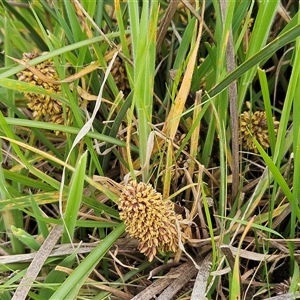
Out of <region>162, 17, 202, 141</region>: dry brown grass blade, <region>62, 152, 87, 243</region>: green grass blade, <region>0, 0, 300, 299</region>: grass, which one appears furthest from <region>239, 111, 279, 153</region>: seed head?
<region>62, 152, 87, 243</region>: green grass blade

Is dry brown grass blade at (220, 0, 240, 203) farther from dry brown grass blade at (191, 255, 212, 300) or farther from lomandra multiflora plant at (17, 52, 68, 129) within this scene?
lomandra multiflora plant at (17, 52, 68, 129)

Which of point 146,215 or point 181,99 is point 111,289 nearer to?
point 146,215

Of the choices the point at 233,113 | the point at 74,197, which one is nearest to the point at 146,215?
the point at 74,197

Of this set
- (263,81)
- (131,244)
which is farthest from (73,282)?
(263,81)

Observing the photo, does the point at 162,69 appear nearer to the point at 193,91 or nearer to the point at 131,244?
the point at 193,91

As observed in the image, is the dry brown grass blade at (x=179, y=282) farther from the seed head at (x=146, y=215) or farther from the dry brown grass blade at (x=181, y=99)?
the dry brown grass blade at (x=181, y=99)
